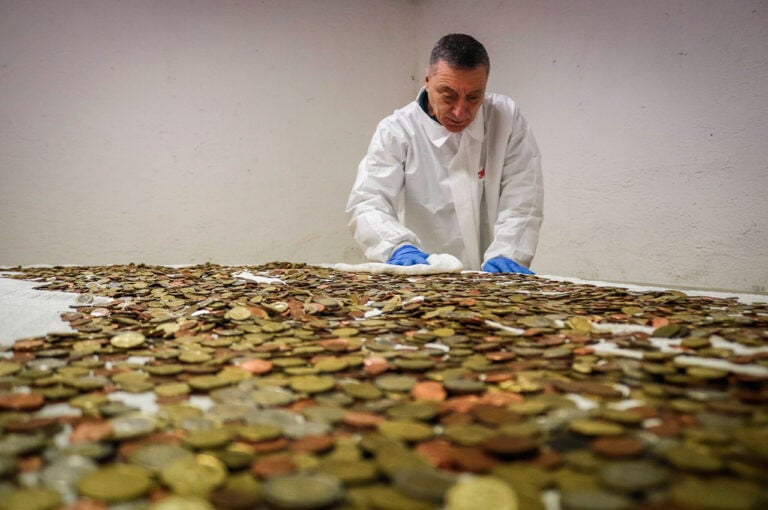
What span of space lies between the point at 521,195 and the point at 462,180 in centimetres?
34

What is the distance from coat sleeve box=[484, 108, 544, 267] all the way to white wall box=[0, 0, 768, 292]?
1.13 metres

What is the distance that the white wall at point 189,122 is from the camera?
13.7 feet

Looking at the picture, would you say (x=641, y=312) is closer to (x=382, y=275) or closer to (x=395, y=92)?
(x=382, y=275)

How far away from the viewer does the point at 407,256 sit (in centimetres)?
240

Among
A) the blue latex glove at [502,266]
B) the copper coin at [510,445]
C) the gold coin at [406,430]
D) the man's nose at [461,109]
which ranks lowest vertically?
the blue latex glove at [502,266]

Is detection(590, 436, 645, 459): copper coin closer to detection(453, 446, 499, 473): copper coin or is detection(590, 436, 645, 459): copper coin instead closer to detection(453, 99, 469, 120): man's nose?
detection(453, 446, 499, 473): copper coin

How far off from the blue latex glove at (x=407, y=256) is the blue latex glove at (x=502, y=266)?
1.11 ft

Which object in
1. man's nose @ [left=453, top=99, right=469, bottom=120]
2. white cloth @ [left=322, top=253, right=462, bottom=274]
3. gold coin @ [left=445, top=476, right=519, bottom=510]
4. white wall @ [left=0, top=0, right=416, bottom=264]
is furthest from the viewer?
white wall @ [left=0, top=0, right=416, bottom=264]

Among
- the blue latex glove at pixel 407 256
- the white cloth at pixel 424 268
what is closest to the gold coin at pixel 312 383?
the white cloth at pixel 424 268

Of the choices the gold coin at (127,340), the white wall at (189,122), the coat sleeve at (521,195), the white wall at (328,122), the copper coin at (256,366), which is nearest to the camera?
the copper coin at (256,366)

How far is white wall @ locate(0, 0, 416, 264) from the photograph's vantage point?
417 cm

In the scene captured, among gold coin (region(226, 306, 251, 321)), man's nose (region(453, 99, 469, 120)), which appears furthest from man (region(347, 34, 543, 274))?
gold coin (region(226, 306, 251, 321))

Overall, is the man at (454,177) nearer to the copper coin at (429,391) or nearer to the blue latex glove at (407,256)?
the blue latex glove at (407,256)

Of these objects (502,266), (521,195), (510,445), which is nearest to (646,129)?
(521,195)
